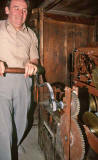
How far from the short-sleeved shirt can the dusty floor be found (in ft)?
5.46

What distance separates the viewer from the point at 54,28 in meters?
3.37

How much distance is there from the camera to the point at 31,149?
2668 mm

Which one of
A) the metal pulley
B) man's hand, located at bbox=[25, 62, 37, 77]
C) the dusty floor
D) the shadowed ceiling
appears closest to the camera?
man's hand, located at bbox=[25, 62, 37, 77]

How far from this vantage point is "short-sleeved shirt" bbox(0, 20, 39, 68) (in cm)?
186

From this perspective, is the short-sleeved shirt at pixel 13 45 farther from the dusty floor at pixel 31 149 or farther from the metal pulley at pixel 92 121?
the dusty floor at pixel 31 149

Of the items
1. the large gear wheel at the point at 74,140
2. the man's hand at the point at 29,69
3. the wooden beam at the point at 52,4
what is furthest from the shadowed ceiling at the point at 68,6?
the large gear wheel at the point at 74,140

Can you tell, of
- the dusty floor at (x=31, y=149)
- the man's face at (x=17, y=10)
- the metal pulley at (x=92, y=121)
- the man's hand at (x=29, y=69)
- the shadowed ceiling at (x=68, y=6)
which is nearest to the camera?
the man's hand at (x=29, y=69)

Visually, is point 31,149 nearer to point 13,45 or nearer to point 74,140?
point 74,140

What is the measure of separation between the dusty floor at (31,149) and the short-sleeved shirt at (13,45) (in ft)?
5.46

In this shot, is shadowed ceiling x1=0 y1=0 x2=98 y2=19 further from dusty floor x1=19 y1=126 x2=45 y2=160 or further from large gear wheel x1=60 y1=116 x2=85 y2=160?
dusty floor x1=19 y1=126 x2=45 y2=160

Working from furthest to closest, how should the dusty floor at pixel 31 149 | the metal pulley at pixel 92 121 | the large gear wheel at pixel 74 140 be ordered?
1. the dusty floor at pixel 31 149
2. the metal pulley at pixel 92 121
3. the large gear wheel at pixel 74 140

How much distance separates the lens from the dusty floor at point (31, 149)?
2.46 metres

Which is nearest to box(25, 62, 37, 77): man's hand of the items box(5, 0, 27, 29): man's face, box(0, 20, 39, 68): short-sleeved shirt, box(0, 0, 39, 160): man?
box(0, 0, 39, 160): man

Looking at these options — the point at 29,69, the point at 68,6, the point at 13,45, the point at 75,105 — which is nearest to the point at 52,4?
the point at 68,6
